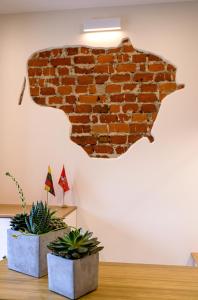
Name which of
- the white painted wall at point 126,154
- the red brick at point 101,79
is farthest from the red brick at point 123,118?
the red brick at point 101,79

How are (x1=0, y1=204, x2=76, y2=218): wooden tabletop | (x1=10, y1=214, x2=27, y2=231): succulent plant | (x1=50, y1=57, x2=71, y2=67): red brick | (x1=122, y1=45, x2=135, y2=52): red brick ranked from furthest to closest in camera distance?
(x1=50, y1=57, x2=71, y2=67): red brick → (x1=122, y1=45, x2=135, y2=52): red brick → (x1=0, y1=204, x2=76, y2=218): wooden tabletop → (x1=10, y1=214, x2=27, y2=231): succulent plant

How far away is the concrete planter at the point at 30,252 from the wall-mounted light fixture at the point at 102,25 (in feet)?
7.10

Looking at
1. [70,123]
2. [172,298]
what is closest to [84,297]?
[172,298]

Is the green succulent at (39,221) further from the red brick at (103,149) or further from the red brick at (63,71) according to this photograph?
the red brick at (63,71)

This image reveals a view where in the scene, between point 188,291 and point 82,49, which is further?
point 82,49

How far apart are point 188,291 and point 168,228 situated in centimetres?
181

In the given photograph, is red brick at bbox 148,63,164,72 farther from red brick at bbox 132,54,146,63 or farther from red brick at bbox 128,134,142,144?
red brick at bbox 128,134,142,144

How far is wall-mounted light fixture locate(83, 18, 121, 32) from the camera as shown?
299 centimetres

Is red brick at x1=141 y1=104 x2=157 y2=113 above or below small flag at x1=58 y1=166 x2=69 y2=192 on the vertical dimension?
above

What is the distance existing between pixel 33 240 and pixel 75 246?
0.73 feet

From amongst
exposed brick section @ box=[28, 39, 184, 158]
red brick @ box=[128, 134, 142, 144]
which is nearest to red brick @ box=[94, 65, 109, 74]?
exposed brick section @ box=[28, 39, 184, 158]

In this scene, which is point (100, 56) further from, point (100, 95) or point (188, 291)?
point (188, 291)

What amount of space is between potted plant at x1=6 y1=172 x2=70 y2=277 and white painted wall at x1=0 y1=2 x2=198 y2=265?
1642 millimetres

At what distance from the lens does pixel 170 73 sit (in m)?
2.99
